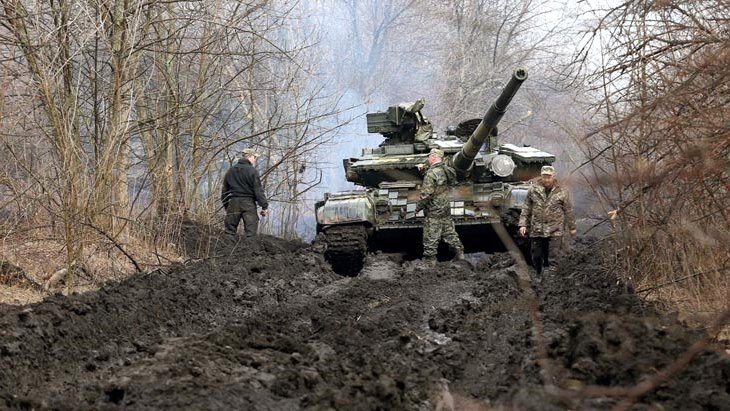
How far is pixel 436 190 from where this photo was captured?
1310cm

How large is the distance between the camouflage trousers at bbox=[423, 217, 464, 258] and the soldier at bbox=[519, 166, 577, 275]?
1425 mm

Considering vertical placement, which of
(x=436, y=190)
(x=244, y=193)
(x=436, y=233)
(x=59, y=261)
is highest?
(x=244, y=193)

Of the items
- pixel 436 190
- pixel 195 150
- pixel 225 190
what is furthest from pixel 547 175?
pixel 195 150

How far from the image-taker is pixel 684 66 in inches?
281

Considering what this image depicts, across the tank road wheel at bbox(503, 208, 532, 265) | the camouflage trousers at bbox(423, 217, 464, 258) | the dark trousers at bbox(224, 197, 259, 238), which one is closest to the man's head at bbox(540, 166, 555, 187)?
the tank road wheel at bbox(503, 208, 532, 265)

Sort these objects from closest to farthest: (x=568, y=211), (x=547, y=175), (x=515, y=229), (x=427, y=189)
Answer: (x=568, y=211), (x=547, y=175), (x=427, y=189), (x=515, y=229)

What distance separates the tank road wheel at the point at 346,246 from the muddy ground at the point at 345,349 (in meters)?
2.39

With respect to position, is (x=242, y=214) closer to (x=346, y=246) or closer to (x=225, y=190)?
(x=225, y=190)

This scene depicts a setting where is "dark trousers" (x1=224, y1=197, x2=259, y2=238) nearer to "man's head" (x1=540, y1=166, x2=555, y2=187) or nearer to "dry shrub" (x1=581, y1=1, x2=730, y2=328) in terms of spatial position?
"man's head" (x1=540, y1=166, x2=555, y2=187)

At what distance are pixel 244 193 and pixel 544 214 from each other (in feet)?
18.1

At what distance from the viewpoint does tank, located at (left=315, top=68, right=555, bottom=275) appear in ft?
43.4

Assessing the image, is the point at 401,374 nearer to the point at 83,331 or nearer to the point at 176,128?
the point at 83,331

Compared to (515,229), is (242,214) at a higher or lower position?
higher

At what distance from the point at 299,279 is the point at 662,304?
4.81 metres
